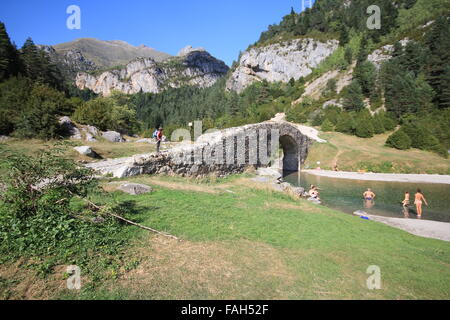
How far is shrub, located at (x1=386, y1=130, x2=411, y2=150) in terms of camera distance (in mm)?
27344

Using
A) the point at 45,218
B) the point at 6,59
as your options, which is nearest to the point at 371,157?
the point at 45,218

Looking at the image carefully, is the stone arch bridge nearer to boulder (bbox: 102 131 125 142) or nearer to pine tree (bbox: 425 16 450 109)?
boulder (bbox: 102 131 125 142)

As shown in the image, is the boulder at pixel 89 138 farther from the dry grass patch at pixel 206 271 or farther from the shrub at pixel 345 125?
the shrub at pixel 345 125

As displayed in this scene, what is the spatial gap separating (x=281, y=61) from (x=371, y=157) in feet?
304

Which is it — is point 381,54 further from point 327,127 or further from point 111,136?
point 111,136

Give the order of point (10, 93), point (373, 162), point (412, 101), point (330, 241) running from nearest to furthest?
1. point (330, 241)
2. point (10, 93)
3. point (373, 162)
4. point (412, 101)

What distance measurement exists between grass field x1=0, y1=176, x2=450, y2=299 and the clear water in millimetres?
5075

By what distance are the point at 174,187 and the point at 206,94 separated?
Answer: 126 m

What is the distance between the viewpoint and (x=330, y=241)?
19.5 feet

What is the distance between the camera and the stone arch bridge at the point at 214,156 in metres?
10.7

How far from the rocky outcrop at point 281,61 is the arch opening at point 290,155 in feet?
264

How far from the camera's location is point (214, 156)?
545 inches

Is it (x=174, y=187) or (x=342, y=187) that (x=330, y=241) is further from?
(x=342, y=187)
